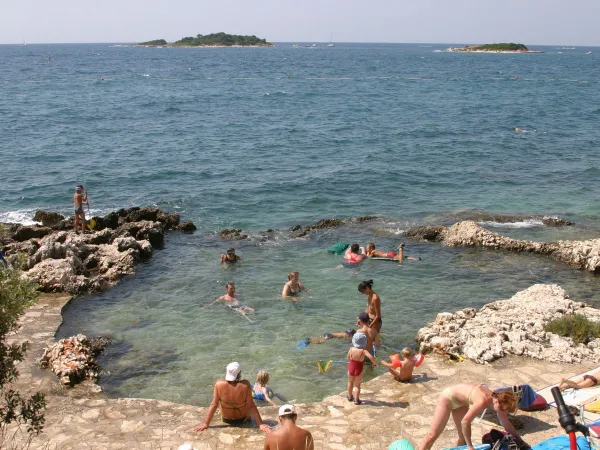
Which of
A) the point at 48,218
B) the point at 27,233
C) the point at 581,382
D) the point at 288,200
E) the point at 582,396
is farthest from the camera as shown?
the point at 288,200

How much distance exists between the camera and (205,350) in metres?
13.9

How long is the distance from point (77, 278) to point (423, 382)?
1060cm

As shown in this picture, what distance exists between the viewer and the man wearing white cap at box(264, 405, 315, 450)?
8.18 metres

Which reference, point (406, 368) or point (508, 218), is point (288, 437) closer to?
point (406, 368)

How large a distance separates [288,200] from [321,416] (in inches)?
705

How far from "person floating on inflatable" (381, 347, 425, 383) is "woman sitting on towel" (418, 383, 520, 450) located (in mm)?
2343

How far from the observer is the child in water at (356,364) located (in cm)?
1073

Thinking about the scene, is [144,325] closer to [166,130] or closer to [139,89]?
[166,130]

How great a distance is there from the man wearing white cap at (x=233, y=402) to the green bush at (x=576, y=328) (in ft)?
23.2

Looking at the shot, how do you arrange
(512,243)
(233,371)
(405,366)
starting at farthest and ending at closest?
(512,243), (405,366), (233,371)

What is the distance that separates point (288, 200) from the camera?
27844mm

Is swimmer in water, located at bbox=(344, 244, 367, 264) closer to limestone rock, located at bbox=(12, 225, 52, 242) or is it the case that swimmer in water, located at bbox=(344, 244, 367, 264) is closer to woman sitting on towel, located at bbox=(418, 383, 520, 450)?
woman sitting on towel, located at bbox=(418, 383, 520, 450)

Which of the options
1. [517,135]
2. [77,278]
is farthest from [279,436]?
[517,135]

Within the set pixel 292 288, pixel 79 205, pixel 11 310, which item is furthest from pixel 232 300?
pixel 11 310
